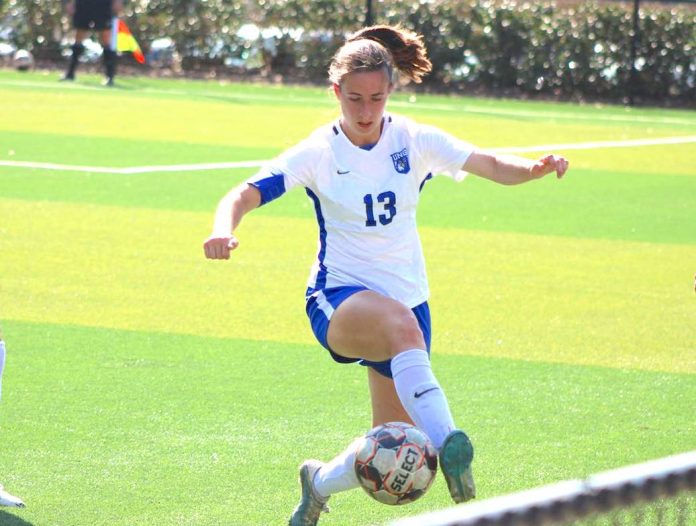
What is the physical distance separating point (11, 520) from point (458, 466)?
1848 mm

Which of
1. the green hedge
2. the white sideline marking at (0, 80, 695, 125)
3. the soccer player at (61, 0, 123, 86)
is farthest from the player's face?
the green hedge

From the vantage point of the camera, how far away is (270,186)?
5492 mm

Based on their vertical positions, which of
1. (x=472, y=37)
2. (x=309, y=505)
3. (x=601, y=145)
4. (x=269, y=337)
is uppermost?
(x=309, y=505)

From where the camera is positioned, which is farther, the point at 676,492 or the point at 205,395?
the point at 205,395

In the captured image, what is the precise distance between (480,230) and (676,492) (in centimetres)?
1049

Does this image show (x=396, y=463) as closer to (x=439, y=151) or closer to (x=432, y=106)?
(x=439, y=151)

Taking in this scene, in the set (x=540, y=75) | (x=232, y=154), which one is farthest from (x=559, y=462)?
(x=540, y=75)

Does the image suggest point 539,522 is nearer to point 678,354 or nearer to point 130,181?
point 678,354

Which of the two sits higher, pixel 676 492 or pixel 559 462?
pixel 676 492

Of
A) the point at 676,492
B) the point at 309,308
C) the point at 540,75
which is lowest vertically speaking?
the point at 540,75

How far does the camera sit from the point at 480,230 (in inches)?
519

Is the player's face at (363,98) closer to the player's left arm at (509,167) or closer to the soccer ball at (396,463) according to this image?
the player's left arm at (509,167)

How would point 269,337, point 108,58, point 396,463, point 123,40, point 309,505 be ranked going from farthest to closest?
point 108,58
point 123,40
point 269,337
point 309,505
point 396,463

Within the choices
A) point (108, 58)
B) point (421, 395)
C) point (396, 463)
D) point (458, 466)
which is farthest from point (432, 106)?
point (458, 466)
